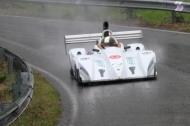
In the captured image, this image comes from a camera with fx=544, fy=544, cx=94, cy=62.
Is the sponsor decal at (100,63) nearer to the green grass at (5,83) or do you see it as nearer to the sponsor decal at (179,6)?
the green grass at (5,83)

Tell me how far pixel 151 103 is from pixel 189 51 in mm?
6107

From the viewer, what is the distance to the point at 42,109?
1212 cm

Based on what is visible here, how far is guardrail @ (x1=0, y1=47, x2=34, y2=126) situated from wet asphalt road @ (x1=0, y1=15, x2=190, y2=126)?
1.07m

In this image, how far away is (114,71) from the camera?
14375mm

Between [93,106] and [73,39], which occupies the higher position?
[73,39]

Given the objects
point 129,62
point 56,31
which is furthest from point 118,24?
point 129,62

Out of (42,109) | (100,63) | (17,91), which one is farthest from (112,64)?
(17,91)

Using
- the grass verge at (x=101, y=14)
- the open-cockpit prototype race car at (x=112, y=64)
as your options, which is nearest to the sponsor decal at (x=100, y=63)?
the open-cockpit prototype race car at (x=112, y=64)

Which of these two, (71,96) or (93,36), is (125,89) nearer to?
(71,96)

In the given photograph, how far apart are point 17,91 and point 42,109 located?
797 millimetres

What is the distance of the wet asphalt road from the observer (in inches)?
448

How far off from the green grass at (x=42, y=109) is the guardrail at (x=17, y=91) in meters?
0.47

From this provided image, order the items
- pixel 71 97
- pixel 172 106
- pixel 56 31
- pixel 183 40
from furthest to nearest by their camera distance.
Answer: pixel 56 31 → pixel 183 40 → pixel 71 97 → pixel 172 106

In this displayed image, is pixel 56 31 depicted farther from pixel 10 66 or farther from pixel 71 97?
pixel 71 97
